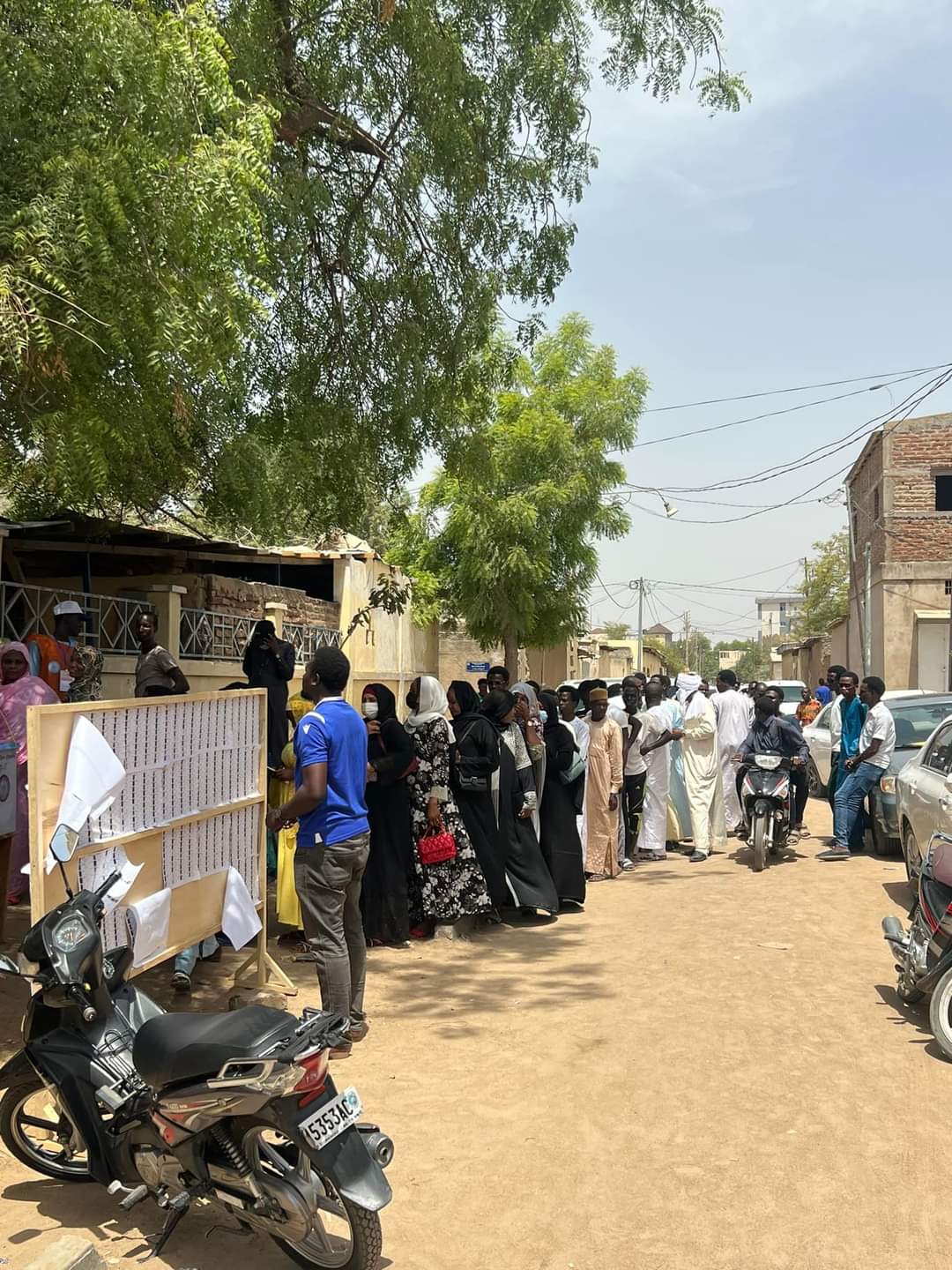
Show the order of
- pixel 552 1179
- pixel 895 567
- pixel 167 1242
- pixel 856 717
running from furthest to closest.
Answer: pixel 895 567
pixel 856 717
pixel 552 1179
pixel 167 1242

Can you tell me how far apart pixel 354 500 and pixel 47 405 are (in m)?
4.20

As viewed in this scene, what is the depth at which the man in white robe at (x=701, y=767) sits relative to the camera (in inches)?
467

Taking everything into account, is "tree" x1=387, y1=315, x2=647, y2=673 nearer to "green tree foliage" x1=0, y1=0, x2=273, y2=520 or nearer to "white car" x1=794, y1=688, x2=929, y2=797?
"white car" x1=794, y1=688, x2=929, y2=797

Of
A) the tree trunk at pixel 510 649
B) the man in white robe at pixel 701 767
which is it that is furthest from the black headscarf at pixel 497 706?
the tree trunk at pixel 510 649

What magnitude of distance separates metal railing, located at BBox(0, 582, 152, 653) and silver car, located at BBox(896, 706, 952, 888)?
6894 mm

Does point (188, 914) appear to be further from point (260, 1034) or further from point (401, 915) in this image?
point (401, 915)

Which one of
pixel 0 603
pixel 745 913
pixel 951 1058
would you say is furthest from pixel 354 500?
pixel 951 1058

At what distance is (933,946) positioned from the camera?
5.61 metres

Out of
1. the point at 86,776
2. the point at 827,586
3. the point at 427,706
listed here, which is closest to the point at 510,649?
the point at 427,706

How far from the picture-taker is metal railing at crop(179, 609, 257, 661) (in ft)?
42.8

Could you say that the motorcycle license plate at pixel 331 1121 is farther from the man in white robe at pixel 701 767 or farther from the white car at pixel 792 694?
the white car at pixel 792 694

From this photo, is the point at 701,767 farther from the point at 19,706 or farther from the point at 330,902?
the point at 19,706

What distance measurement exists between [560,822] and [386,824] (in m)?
1.98

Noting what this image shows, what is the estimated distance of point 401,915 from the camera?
770 centimetres
